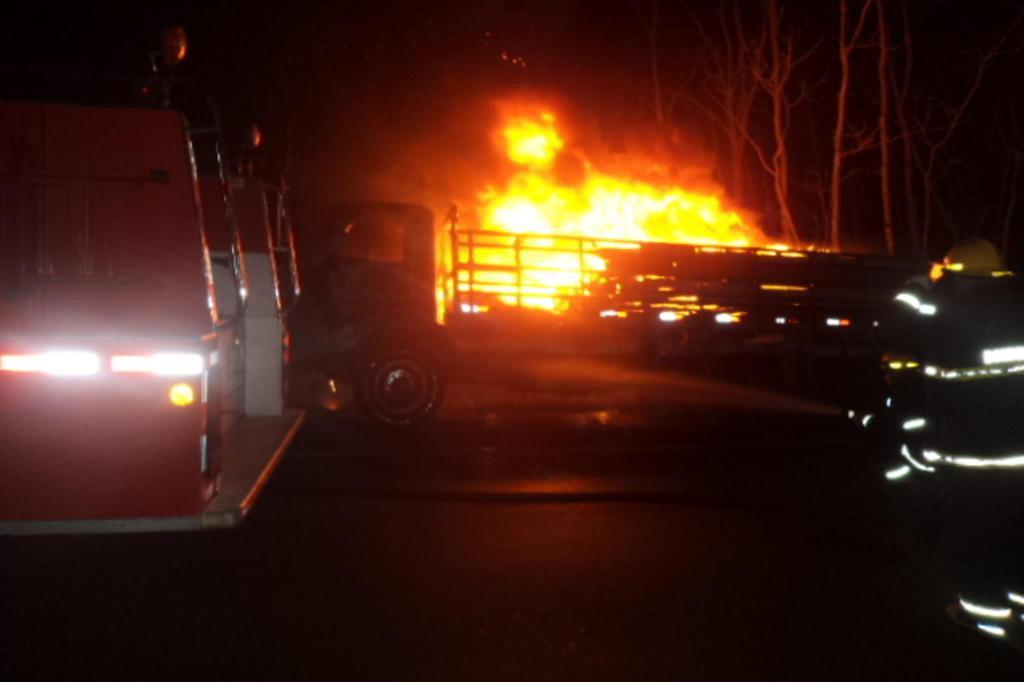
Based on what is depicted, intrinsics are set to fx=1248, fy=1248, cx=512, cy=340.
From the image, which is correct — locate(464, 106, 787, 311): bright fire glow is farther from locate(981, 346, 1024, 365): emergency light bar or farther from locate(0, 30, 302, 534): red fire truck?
locate(0, 30, 302, 534): red fire truck

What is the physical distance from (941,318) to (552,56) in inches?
1160

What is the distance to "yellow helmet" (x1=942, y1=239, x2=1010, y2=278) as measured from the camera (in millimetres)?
5922

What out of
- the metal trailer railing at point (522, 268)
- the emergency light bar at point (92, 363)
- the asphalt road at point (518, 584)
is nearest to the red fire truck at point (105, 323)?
the emergency light bar at point (92, 363)

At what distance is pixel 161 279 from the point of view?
6.06 meters

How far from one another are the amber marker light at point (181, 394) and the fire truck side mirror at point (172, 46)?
1.75 meters

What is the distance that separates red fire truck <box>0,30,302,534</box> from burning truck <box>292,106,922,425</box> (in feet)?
21.7

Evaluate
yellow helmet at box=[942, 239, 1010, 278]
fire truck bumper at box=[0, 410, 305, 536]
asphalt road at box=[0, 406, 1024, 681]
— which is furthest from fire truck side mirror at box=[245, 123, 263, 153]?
yellow helmet at box=[942, 239, 1010, 278]

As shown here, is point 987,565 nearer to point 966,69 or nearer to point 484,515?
point 484,515

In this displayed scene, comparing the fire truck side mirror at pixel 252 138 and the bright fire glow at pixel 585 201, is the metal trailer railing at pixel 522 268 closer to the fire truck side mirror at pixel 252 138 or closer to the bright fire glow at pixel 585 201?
the bright fire glow at pixel 585 201

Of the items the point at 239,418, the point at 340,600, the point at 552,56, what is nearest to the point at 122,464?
the point at 340,600

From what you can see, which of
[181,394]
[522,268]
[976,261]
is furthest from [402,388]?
[976,261]

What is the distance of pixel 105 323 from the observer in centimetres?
594

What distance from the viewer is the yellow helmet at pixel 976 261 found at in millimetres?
5922

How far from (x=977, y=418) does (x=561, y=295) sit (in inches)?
371
